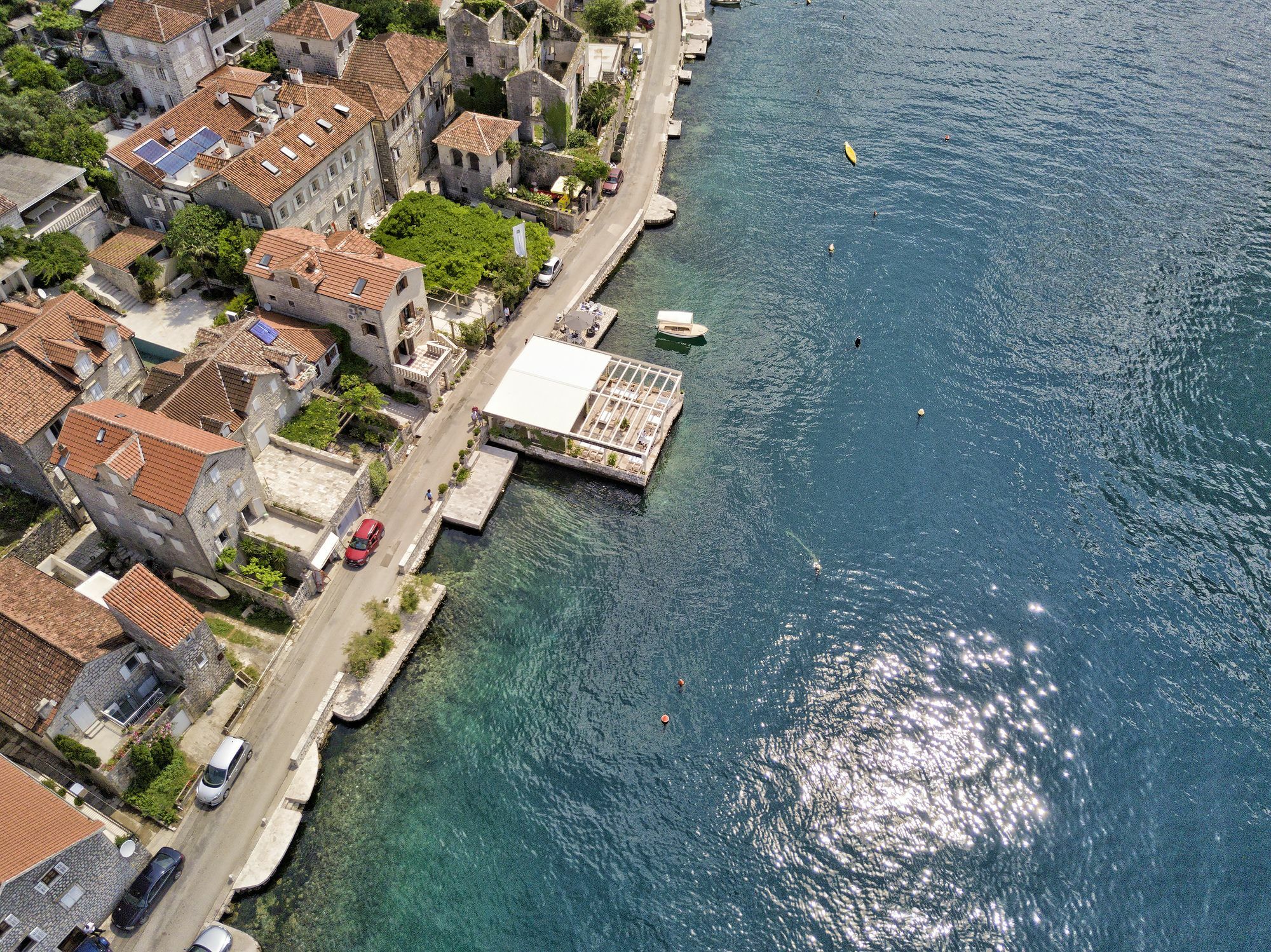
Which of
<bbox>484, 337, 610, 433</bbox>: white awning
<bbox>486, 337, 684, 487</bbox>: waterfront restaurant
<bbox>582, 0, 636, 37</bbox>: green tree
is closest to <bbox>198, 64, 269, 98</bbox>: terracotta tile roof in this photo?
<bbox>484, 337, 610, 433</bbox>: white awning

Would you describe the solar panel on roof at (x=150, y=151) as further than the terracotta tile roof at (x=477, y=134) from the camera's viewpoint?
No

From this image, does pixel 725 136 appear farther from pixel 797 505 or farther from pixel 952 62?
pixel 797 505

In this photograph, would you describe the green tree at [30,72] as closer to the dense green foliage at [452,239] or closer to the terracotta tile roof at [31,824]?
the dense green foliage at [452,239]

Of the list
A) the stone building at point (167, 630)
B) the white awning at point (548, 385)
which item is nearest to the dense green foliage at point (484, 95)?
the white awning at point (548, 385)

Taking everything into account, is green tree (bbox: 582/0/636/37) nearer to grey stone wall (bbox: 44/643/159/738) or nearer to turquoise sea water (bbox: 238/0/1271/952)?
turquoise sea water (bbox: 238/0/1271/952)

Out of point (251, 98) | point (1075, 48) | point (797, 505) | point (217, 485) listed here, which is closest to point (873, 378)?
point (797, 505)

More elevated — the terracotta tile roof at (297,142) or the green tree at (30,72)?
the green tree at (30,72)
